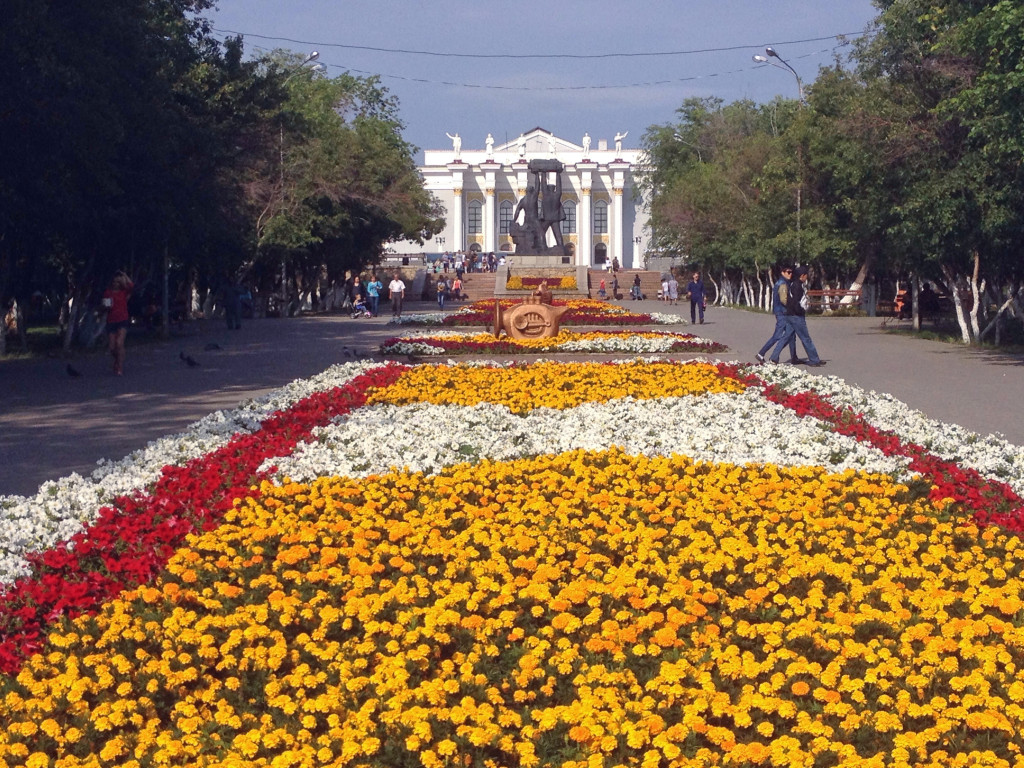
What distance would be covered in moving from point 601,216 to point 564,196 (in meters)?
3.94

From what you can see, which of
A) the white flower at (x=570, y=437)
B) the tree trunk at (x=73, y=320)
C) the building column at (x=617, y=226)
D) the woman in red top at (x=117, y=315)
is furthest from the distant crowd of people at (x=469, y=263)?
the white flower at (x=570, y=437)

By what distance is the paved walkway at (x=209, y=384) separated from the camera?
1003 centimetres

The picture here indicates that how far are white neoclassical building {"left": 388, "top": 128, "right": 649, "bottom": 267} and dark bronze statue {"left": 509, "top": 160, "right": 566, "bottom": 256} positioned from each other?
5219 cm

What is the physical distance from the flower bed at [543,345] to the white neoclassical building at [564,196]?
278 feet

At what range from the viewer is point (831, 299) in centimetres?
3988

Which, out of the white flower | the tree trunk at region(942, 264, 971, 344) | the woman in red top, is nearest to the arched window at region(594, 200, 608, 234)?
the tree trunk at region(942, 264, 971, 344)

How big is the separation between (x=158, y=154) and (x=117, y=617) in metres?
15.9

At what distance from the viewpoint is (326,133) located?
40969mm

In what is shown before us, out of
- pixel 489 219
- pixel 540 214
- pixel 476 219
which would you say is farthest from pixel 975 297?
pixel 476 219

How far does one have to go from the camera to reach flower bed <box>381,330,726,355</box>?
62.3 ft

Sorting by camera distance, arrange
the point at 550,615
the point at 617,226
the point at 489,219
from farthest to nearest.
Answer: the point at 617,226 < the point at 489,219 < the point at 550,615

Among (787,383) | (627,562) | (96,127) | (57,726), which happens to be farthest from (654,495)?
(96,127)

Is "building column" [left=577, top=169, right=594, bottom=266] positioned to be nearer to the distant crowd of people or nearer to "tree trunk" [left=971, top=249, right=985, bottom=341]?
the distant crowd of people

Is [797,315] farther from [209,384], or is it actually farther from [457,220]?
[457,220]
